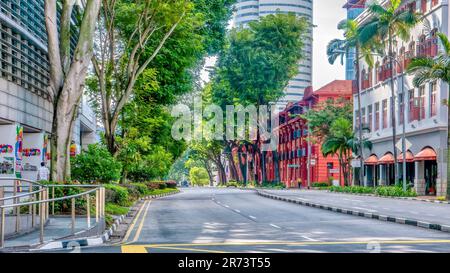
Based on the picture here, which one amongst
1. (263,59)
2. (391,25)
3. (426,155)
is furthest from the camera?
(263,59)

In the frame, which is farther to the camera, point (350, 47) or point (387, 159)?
point (350, 47)

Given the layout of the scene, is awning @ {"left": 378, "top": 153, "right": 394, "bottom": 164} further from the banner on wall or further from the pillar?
the banner on wall

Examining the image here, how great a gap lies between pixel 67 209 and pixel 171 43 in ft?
73.0

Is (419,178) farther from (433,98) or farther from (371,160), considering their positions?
(371,160)

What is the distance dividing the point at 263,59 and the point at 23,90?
44.7 metres

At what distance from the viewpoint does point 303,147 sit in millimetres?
105688

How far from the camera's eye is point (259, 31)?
80625mm

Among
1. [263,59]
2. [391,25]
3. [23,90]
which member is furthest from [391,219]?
[263,59]

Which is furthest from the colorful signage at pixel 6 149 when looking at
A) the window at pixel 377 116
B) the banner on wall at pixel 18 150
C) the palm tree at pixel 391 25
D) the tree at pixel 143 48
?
the window at pixel 377 116

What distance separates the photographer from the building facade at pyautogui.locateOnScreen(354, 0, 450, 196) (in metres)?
52.4

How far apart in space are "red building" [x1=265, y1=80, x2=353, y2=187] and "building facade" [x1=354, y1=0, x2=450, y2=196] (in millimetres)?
16781
